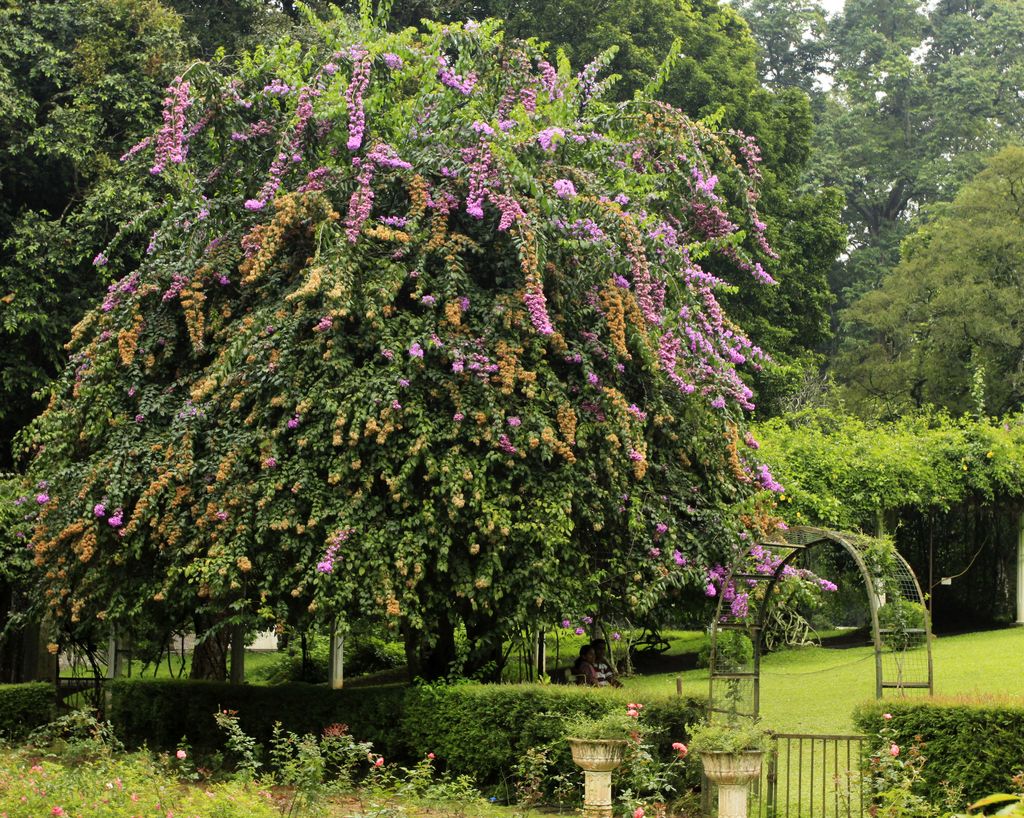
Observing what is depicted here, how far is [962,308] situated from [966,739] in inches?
897

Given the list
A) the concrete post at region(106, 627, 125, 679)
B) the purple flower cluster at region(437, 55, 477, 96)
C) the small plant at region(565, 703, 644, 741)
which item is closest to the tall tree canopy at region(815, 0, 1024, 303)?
the concrete post at region(106, 627, 125, 679)

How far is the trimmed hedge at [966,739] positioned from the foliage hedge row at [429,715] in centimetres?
197

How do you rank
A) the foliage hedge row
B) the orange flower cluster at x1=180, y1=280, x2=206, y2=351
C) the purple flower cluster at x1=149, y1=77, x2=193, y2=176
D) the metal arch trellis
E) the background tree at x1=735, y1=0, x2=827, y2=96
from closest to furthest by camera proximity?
the metal arch trellis → the foliage hedge row → the orange flower cluster at x1=180, y1=280, x2=206, y2=351 → the purple flower cluster at x1=149, y1=77, x2=193, y2=176 → the background tree at x1=735, y1=0, x2=827, y2=96

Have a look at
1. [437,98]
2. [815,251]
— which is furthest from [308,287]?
[815,251]

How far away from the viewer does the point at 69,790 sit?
7.61 metres

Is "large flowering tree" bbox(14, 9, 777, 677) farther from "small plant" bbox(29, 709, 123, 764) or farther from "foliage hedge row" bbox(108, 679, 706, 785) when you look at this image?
"small plant" bbox(29, 709, 123, 764)

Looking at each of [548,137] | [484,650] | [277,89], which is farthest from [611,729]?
[277,89]

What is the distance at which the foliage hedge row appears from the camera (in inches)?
411

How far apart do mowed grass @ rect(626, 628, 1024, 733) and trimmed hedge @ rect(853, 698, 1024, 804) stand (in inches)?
170

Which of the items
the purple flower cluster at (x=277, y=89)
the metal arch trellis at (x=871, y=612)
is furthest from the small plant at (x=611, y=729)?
the purple flower cluster at (x=277, y=89)

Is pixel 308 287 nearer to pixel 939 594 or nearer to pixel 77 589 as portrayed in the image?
pixel 77 589

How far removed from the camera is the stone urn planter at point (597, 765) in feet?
29.7

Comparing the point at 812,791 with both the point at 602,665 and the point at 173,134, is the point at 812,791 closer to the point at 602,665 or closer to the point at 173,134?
the point at 602,665

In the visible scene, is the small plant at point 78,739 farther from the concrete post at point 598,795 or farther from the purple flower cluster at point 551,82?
the purple flower cluster at point 551,82
